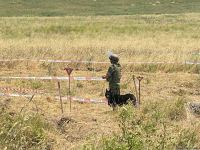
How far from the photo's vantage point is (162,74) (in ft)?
56.2

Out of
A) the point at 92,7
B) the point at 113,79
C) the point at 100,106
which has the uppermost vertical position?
the point at 113,79

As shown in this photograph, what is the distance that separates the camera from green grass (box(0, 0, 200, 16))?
71625 millimetres

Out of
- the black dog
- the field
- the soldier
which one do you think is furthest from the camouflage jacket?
the field

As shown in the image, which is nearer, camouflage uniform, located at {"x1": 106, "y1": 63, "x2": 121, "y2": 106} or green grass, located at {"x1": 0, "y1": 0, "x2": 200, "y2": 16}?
camouflage uniform, located at {"x1": 106, "y1": 63, "x2": 121, "y2": 106}

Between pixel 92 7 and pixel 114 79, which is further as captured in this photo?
pixel 92 7

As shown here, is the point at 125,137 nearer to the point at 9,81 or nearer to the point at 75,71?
the point at 9,81

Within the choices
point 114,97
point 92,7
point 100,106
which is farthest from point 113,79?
point 92,7

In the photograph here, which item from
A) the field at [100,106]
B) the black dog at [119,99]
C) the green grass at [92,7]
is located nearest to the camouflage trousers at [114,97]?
the black dog at [119,99]

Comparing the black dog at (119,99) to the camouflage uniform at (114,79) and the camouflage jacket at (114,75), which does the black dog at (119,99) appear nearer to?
the camouflage uniform at (114,79)

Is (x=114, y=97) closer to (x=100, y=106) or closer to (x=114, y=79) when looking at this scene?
(x=114, y=79)

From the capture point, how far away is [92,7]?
78438 mm

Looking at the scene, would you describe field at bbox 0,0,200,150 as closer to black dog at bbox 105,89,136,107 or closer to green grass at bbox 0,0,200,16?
black dog at bbox 105,89,136,107

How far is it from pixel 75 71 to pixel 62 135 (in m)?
8.28

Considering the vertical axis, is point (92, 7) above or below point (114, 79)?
below
